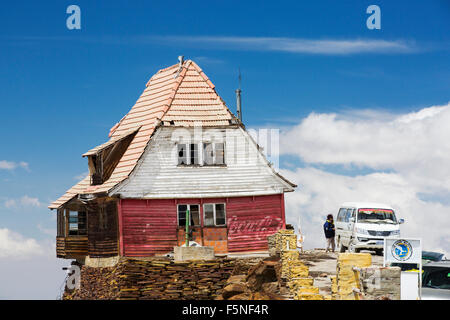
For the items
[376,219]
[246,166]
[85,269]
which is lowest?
[85,269]

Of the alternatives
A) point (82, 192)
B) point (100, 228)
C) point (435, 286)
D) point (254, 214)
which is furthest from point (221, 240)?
point (435, 286)

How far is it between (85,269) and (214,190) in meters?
8.29

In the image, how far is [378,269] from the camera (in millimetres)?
19156

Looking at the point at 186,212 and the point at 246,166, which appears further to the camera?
the point at 246,166

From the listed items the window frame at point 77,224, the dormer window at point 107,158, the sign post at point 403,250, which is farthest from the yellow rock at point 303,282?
the window frame at point 77,224

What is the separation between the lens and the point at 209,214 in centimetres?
3581

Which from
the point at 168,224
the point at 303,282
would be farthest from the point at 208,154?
the point at 303,282

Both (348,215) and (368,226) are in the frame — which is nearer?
(368,226)

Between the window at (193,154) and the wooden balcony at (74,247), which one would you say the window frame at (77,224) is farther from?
the window at (193,154)

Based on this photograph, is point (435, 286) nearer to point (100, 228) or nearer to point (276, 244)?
point (276, 244)

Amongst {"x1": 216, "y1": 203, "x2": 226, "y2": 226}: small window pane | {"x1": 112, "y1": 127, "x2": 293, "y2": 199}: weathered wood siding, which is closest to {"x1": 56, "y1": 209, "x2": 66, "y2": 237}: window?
{"x1": 112, "y1": 127, "x2": 293, "y2": 199}: weathered wood siding

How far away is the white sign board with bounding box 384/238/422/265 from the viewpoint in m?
20.3

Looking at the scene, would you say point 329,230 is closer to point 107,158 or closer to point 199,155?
point 199,155

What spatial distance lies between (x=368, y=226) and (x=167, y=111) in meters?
11.8
